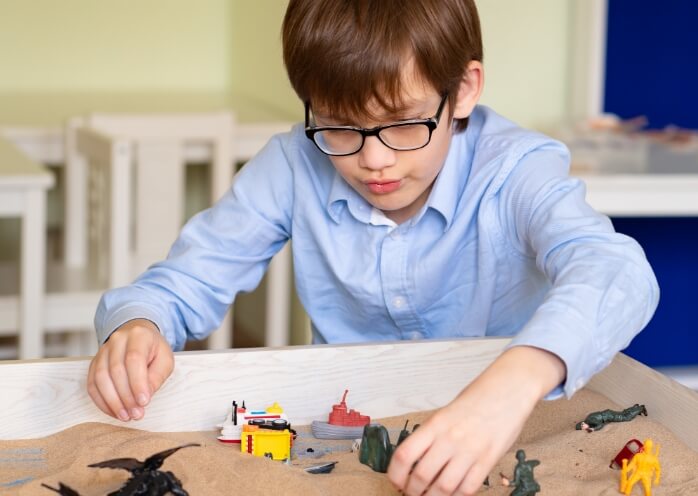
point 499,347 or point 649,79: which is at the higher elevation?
point 649,79

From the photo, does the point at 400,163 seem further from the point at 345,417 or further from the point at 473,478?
the point at 473,478

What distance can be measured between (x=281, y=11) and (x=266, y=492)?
208 centimetres

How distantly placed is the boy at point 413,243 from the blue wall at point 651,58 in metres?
1.39

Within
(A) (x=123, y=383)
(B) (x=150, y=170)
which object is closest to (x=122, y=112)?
(B) (x=150, y=170)

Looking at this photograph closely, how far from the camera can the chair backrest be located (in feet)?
7.77

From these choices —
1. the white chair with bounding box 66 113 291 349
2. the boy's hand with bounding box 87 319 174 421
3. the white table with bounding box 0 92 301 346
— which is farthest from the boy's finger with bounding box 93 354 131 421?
the white table with bounding box 0 92 301 346

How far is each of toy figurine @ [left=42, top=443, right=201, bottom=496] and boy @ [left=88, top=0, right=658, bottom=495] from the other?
4.6 inches

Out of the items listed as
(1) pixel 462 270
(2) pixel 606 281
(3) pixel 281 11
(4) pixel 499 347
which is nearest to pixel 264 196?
(1) pixel 462 270

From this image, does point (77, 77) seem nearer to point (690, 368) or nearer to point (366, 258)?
point (690, 368)

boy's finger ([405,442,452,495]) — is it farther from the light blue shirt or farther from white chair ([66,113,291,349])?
white chair ([66,113,291,349])

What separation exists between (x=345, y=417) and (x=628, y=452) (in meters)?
0.27

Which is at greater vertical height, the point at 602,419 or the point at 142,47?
the point at 142,47

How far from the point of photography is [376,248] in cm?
128

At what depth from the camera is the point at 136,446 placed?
3.12ft
